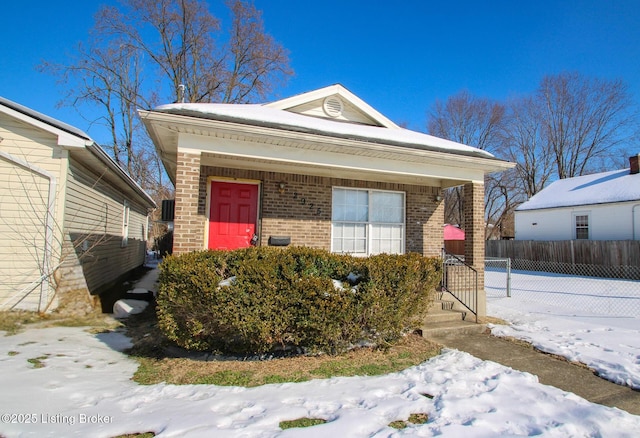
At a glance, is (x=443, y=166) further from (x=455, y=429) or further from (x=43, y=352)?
(x=43, y=352)

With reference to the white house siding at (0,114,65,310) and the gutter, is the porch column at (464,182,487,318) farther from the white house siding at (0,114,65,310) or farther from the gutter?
the white house siding at (0,114,65,310)

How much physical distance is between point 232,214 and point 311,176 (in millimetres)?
1971

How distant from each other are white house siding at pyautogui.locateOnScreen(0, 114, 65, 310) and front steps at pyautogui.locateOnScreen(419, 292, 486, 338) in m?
7.00

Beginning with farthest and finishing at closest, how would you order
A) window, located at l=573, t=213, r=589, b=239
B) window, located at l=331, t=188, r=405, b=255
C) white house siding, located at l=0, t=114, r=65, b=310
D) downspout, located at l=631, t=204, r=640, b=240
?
1. window, located at l=573, t=213, r=589, b=239
2. downspout, located at l=631, t=204, r=640, b=240
3. window, located at l=331, t=188, r=405, b=255
4. white house siding, located at l=0, t=114, r=65, b=310

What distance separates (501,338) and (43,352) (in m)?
6.74

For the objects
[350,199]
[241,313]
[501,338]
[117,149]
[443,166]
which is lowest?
[501,338]

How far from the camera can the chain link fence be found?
29.4 ft

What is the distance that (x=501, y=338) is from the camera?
580cm

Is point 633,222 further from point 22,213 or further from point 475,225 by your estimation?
point 22,213

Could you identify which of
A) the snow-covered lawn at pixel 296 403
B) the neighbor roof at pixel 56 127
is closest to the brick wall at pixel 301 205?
the neighbor roof at pixel 56 127

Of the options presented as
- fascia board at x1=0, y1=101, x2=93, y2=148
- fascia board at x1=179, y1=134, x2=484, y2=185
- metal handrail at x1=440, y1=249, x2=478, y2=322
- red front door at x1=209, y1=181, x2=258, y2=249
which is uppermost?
fascia board at x1=0, y1=101, x2=93, y2=148

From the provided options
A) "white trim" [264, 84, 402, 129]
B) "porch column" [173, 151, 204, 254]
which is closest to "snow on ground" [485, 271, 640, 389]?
"porch column" [173, 151, 204, 254]

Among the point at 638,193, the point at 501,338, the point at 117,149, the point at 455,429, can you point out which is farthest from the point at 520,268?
the point at 117,149

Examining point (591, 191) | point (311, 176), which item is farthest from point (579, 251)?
point (311, 176)
